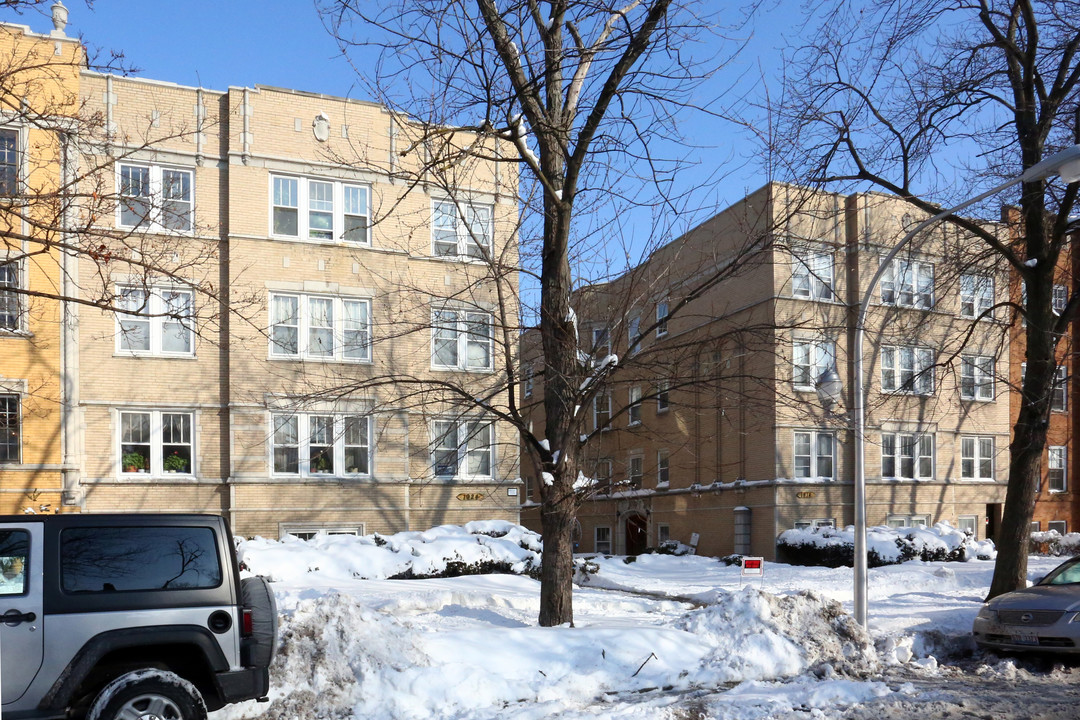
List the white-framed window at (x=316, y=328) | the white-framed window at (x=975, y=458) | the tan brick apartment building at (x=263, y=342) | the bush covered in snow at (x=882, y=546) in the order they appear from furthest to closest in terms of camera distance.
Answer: the white-framed window at (x=975, y=458) < the bush covered in snow at (x=882, y=546) < the white-framed window at (x=316, y=328) < the tan brick apartment building at (x=263, y=342)

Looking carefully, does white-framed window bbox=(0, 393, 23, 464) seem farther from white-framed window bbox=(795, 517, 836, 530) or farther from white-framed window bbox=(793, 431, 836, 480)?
white-framed window bbox=(793, 431, 836, 480)

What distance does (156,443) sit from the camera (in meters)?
23.2

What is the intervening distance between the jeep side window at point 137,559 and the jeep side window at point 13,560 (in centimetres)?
25

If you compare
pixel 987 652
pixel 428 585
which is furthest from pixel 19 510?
pixel 987 652

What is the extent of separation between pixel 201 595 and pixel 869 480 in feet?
88.6

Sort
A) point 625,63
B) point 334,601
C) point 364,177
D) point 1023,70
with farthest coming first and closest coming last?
point 364,177 → point 1023,70 → point 625,63 → point 334,601

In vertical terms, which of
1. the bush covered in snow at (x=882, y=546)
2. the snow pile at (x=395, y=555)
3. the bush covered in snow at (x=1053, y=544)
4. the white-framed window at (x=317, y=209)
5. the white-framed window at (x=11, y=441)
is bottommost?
the bush covered in snow at (x=1053, y=544)

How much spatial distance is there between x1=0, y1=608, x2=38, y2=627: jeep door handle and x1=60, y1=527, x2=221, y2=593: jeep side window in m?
0.29

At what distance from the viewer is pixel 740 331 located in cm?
1123

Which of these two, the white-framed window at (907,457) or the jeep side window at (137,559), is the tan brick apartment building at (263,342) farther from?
the jeep side window at (137,559)

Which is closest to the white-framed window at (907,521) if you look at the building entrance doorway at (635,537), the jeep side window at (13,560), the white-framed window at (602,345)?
the building entrance doorway at (635,537)

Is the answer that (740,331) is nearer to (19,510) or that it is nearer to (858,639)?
(858,639)

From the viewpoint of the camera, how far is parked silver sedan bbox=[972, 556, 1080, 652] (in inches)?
454

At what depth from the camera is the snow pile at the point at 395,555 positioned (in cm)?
1944
